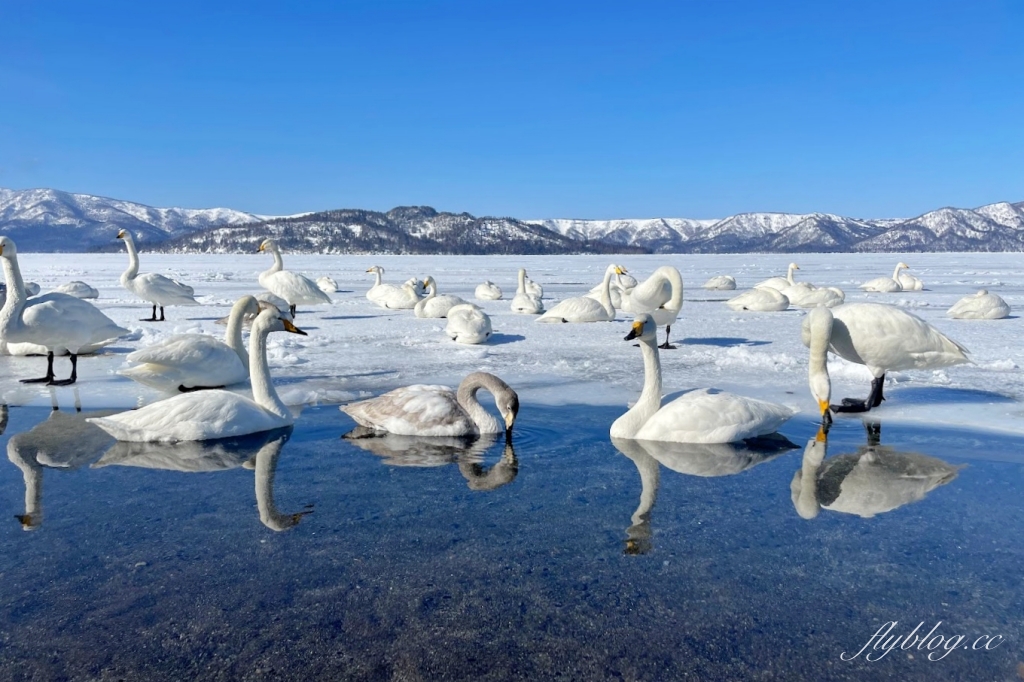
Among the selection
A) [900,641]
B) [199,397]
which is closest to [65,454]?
[199,397]

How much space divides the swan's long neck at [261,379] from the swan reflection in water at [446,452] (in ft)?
2.10

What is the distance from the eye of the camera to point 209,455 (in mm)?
5445

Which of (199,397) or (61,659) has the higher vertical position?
(199,397)

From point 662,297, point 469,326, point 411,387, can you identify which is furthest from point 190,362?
point 662,297

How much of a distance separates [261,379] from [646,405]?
3.27 m

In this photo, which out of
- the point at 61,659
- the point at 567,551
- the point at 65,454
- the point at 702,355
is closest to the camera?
the point at 61,659

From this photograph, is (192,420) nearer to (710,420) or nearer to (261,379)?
(261,379)

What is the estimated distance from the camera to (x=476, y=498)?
4.58 metres

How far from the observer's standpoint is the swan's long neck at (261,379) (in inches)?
244

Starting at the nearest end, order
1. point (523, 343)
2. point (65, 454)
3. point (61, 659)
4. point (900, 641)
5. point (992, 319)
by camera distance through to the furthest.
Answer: point (61, 659) → point (900, 641) → point (65, 454) → point (523, 343) → point (992, 319)

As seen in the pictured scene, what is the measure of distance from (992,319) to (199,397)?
15.6m

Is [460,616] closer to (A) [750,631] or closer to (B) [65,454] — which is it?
(A) [750,631]

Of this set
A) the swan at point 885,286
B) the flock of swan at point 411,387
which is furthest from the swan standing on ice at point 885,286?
the flock of swan at point 411,387

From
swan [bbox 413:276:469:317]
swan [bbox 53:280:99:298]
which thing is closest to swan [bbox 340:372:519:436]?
swan [bbox 413:276:469:317]
